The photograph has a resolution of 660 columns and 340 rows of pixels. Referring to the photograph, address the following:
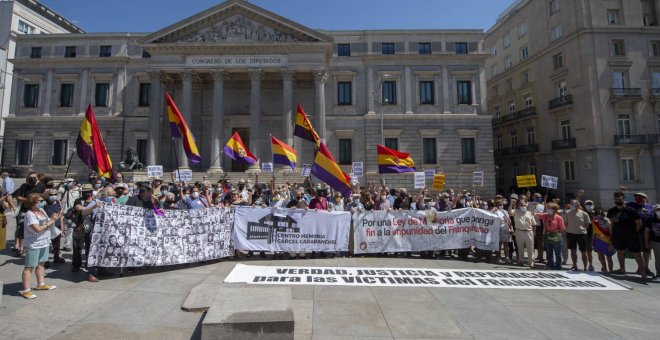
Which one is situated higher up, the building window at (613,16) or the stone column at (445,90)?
the building window at (613,16)

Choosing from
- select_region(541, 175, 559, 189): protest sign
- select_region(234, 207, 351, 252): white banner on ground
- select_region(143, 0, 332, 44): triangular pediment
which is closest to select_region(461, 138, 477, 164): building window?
select_region(143, 0, 332, 44): triangular pediment

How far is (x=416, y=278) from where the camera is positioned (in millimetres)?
8586

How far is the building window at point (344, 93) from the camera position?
35750 mm

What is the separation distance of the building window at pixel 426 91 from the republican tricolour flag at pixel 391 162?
23064 millimetres

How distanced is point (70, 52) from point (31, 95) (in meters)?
6.17

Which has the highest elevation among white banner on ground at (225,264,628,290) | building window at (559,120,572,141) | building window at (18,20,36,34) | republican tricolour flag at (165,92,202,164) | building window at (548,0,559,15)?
building window at (18,20,36,34)

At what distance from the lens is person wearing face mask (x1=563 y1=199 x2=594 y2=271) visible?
9992mm

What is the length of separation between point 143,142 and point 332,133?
19.9 metres

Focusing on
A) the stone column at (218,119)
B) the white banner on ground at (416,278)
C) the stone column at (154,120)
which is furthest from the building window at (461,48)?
the white banner on ground at (416,278)

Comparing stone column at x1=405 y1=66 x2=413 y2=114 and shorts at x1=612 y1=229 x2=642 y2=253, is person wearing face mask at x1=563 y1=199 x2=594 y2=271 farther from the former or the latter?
stone column at x1=405 y1=66 x2=413 y2=114

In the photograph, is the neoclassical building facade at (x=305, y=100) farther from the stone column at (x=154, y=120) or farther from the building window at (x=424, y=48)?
the stone column at (x=154, y=120)

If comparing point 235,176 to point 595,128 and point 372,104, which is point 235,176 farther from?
point 595,128

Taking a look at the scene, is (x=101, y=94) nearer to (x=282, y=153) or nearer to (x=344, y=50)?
(x=344, y=50)

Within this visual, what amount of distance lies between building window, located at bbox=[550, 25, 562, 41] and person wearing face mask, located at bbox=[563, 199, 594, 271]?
1323 inches
